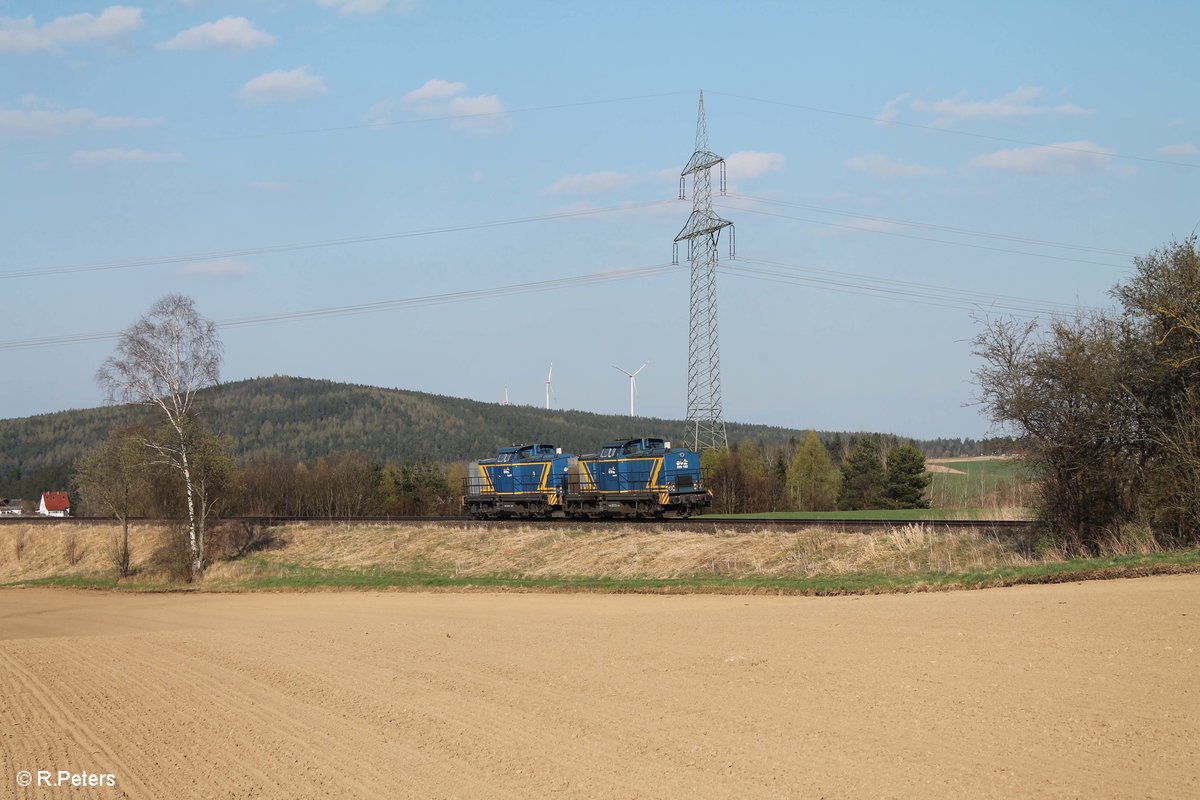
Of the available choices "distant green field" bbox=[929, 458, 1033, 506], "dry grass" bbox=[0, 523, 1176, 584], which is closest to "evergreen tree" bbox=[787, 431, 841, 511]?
"distant green field" bbox=[929, 458, 1033, 506]

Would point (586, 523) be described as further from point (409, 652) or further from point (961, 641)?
point (961, 641)

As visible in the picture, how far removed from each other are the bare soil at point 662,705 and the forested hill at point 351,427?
141 metres

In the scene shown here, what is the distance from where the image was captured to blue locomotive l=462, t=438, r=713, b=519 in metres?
42.2

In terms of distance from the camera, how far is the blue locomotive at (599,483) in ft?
139

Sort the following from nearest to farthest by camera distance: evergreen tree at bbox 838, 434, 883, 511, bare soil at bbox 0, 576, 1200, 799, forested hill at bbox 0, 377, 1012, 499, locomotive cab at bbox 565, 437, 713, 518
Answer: bare soil at bbox 0, 576, 1200, 799, locomotive cab at bbox 565, 437, 713, 518, evergreen tree at bbox 838, 434, 883, 511, forested hill at bbox 0, 377, 1012, 499

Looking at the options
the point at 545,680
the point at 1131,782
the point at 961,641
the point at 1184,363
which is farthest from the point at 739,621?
the point at 1184,363

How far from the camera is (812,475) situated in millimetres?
99375

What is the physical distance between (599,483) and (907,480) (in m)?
40.5

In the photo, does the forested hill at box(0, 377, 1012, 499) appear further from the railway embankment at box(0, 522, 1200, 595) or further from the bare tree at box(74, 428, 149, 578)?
the railway embankment at box(0, 522, 1200, 595)

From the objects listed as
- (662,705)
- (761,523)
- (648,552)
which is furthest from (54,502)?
(662,705)

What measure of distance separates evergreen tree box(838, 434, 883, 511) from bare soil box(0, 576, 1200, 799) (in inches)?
2438

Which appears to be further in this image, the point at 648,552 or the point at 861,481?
the point at 861,481

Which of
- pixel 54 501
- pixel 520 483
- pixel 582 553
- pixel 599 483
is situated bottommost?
pixel 54 501

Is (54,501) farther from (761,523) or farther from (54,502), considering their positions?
Answer: (761,523)
